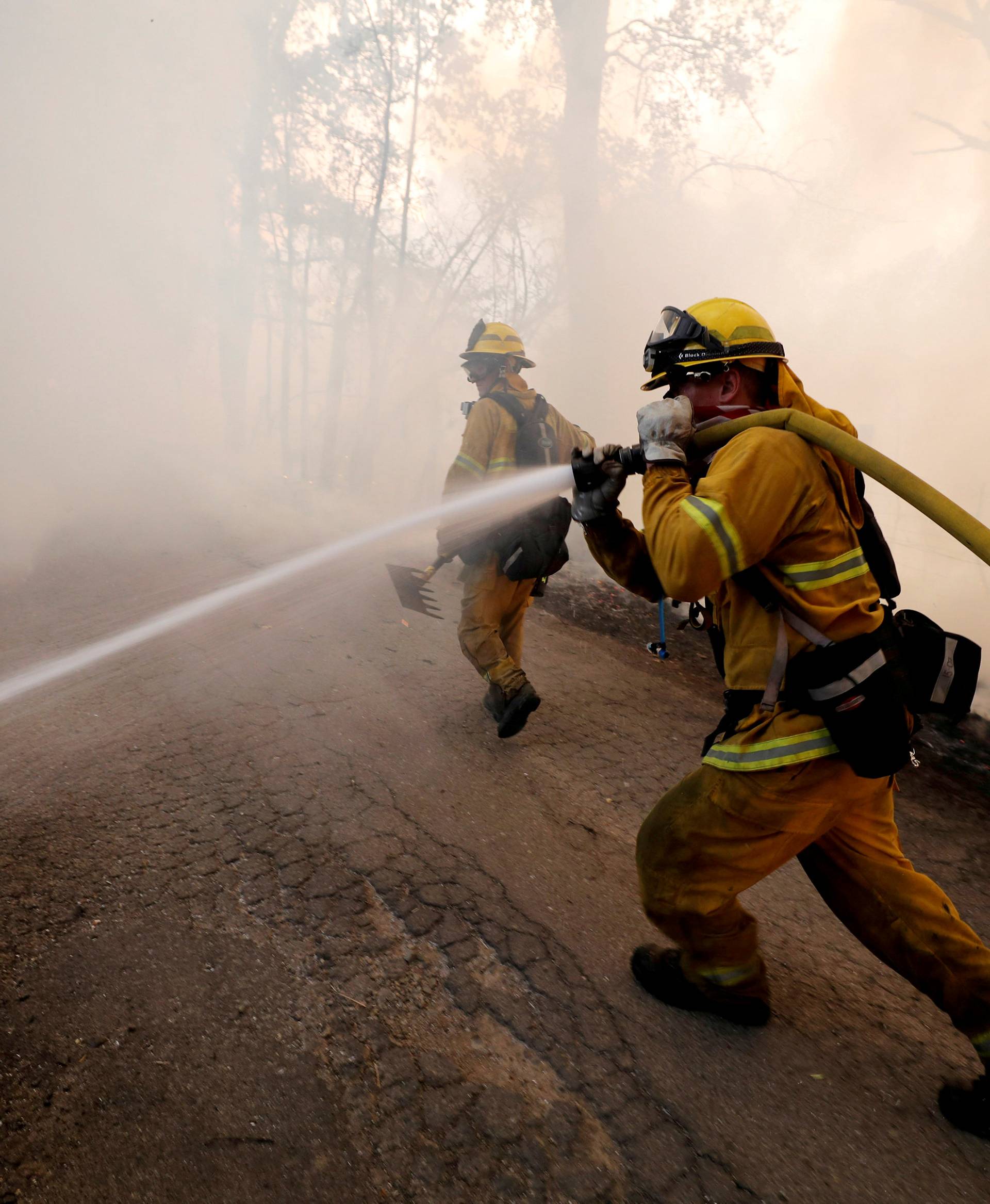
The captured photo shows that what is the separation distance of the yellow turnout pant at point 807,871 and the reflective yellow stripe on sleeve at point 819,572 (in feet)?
1.33

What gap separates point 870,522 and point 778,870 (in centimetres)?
171

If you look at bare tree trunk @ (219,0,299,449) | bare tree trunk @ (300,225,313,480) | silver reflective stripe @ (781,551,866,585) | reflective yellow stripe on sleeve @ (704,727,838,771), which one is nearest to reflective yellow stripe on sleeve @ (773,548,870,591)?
silver reflective stripe @ (781,551,866,585)

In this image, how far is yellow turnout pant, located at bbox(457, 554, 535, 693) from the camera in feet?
12.2

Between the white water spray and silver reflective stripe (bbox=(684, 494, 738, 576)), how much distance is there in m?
0.74

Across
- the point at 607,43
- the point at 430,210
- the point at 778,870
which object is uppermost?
the point at 607,43

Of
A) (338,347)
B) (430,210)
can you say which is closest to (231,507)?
(338,347)

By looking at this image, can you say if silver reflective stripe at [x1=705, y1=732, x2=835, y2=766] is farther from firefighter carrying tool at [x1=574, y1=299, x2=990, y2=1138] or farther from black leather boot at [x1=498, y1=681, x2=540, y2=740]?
black leather boot at [x1=498, y1=681, x2=540, y2=740]

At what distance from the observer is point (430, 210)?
13.8 meters

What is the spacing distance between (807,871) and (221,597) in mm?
4836

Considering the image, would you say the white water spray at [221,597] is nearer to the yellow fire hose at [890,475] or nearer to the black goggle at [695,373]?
the black goggle at [695,373]

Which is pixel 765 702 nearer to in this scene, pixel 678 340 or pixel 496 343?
pixel 678 340

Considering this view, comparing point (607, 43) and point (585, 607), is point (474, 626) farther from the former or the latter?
point (607, 43)

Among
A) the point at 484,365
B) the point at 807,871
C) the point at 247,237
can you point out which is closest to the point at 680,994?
the point at 807,871

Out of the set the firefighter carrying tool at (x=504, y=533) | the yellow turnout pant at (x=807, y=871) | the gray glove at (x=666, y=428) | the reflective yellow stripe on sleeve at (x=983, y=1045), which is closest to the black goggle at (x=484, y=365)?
the firefighter carrying tool at (x=504, y=533)
